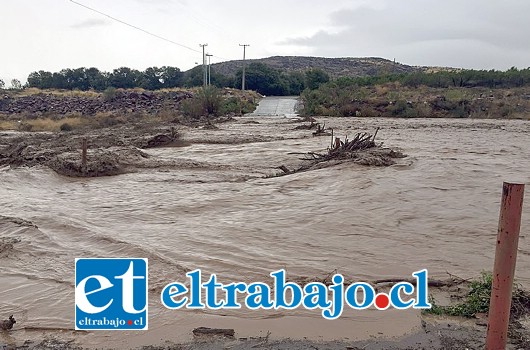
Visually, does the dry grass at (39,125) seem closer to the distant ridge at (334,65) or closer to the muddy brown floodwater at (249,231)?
the muddy brown floodwater at (249,231)

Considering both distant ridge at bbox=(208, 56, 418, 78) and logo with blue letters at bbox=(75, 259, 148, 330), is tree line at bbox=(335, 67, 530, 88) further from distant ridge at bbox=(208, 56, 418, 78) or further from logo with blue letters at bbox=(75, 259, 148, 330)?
distant ridge at bbox=(208, 56, 418, 78)

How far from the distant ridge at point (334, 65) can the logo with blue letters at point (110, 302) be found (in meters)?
104

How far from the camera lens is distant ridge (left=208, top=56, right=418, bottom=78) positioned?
111 m

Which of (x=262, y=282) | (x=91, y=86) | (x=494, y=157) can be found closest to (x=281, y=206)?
(x=262, y=282)

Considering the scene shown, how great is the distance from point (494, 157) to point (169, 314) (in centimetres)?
1356

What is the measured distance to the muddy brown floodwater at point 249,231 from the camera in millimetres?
5059

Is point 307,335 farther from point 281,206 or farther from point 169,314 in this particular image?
point 281,206

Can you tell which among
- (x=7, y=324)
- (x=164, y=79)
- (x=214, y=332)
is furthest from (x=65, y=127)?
(x=164, y=79)

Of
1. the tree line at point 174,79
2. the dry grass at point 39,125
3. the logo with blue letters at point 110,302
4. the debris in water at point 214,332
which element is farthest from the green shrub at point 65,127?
the tree line at point 174,79

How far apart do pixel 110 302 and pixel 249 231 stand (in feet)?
12.3

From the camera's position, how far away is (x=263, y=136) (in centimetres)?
2300

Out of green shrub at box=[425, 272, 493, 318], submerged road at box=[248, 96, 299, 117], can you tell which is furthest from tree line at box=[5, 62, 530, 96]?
green shrub at box=[425, 272, 493, 318]

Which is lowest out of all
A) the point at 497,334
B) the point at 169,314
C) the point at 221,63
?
the point at 169,314

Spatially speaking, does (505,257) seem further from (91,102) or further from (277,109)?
(91,102)
